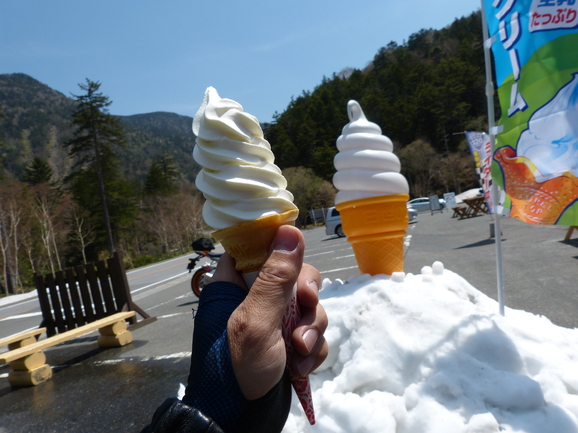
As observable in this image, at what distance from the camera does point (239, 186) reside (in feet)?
4.06

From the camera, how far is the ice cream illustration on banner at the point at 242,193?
1.22 m

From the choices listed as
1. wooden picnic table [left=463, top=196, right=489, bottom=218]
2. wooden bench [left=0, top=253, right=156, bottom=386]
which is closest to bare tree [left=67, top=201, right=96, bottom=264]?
wooden bench [left=0, top=253, right=156, bottom=386]

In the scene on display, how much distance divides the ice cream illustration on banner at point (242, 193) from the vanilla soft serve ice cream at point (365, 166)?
2047 mm

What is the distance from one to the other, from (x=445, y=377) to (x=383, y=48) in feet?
361

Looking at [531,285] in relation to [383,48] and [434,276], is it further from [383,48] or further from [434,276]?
[383,48]

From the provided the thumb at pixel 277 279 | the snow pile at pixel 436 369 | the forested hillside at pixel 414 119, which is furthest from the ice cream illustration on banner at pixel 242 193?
the forested hillside at pixel 414 119

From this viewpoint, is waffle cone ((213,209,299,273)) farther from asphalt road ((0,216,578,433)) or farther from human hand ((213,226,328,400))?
asphalt road ((0,216,578,433))

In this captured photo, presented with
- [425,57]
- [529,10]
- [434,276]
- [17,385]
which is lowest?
[17,385]

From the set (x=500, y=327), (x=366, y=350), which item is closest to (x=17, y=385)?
(x=366, y=350)

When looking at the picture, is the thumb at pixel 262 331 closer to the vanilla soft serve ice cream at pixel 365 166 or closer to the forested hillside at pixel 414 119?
the vanilla soft serve ice cream at pixel 365 166

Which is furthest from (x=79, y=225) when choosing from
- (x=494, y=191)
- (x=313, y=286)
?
(x=313, y=286)

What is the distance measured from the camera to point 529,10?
8.00 ft

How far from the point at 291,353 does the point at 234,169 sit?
63cm

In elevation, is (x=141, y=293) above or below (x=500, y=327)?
below
